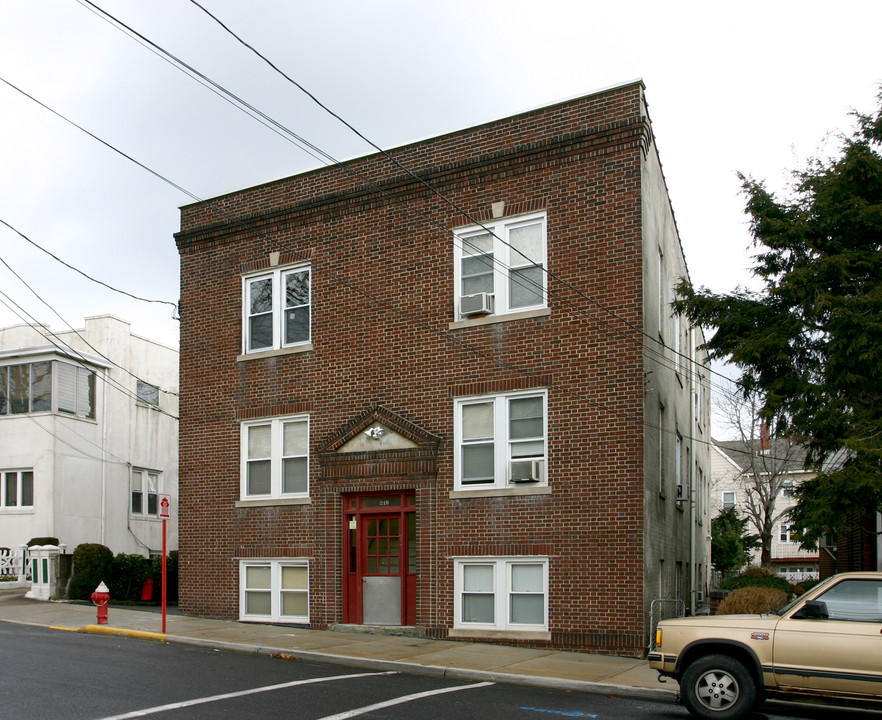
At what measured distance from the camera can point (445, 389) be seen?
670 inches

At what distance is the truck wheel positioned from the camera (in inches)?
384

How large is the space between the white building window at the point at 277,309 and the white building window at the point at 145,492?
1544 centimetres

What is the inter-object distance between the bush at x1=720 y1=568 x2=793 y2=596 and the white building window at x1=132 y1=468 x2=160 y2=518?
19388 mm

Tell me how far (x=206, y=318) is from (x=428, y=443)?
6143 millimetres

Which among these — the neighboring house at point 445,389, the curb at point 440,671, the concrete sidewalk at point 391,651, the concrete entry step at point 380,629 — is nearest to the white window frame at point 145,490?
the concrete sidewalk at point 391,651

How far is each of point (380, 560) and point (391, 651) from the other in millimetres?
3045

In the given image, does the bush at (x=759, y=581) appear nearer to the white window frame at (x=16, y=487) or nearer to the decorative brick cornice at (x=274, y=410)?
the decorative brick cornice at (x=274, y=410)

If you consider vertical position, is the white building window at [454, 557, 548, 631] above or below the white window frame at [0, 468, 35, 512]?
below

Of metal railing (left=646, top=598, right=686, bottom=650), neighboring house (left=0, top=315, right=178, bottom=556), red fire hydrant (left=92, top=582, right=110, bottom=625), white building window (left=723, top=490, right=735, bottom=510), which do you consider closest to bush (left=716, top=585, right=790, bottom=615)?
metal railing (left=646, top=598, right=686, bottom=650)

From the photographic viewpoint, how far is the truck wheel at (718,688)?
9.75 meters

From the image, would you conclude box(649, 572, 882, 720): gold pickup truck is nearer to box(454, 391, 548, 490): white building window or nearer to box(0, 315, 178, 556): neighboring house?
box(454, 391, 548, 490): white building window

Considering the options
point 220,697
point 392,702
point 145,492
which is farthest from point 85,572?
point 392,702

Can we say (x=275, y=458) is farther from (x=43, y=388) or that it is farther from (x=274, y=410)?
(x=43, y=388)

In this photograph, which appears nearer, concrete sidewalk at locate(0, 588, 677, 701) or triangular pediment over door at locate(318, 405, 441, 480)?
concrete sidewalk at locate(0, 588, 677, 701)
